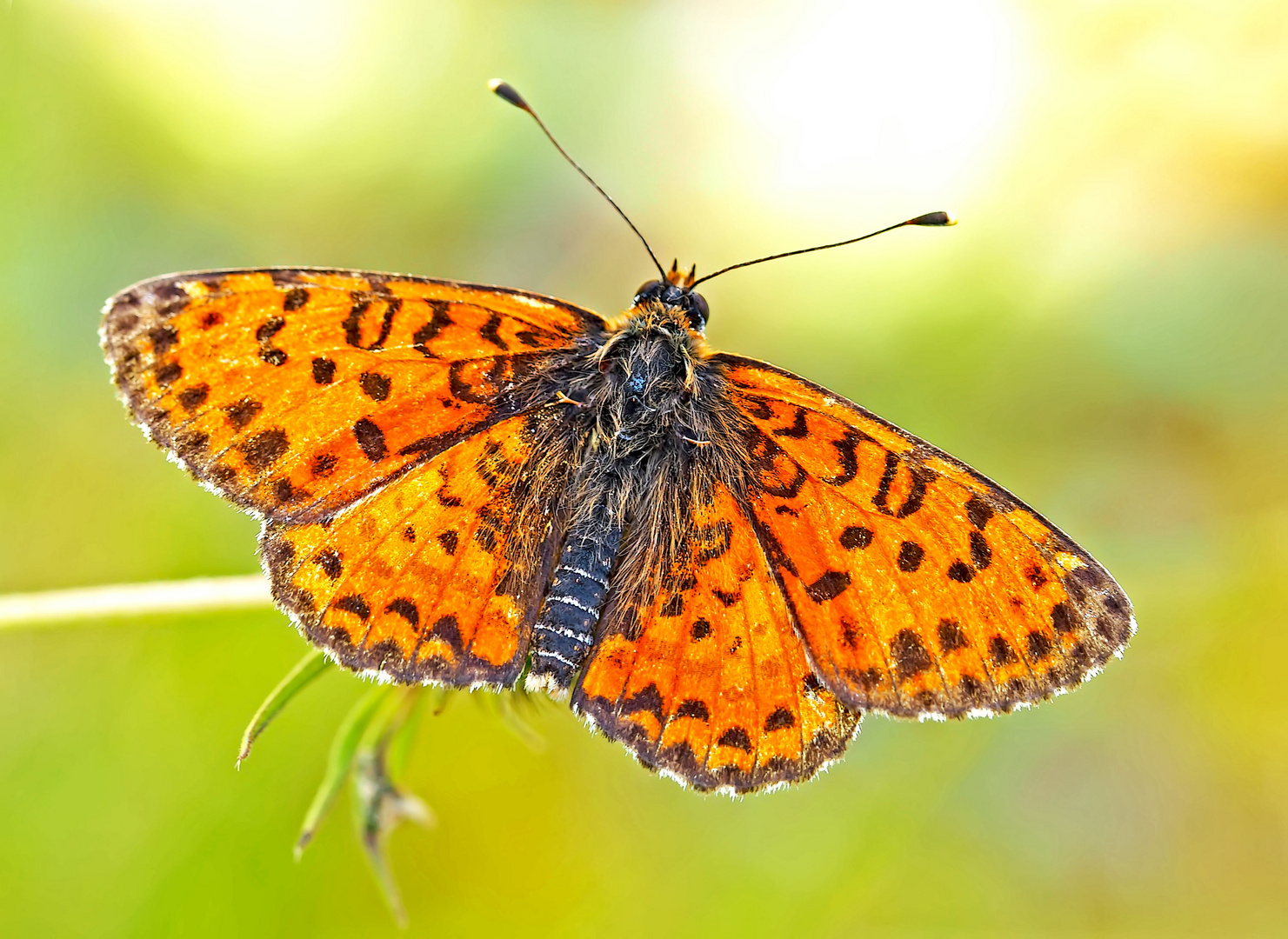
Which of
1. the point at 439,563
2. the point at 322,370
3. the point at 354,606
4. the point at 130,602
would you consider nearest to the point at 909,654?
the point at 439,563

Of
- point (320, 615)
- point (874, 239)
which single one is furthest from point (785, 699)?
point (874, 239)

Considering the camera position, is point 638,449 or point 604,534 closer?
point 604,534

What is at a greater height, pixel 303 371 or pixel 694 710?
pixel 303 371

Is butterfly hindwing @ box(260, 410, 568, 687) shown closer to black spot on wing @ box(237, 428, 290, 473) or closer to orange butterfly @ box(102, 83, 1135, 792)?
orange butterfly @ box(102, 83, 1135, 792)

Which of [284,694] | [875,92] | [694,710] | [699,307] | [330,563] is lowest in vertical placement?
[284,694]

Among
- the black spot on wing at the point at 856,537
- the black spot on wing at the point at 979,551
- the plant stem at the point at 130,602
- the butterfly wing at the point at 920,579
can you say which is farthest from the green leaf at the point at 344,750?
the black spot on wing at the point at 979,551

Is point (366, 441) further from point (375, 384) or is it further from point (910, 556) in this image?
point (910, 556)

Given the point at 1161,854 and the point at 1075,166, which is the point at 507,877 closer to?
the point at 1161,854
